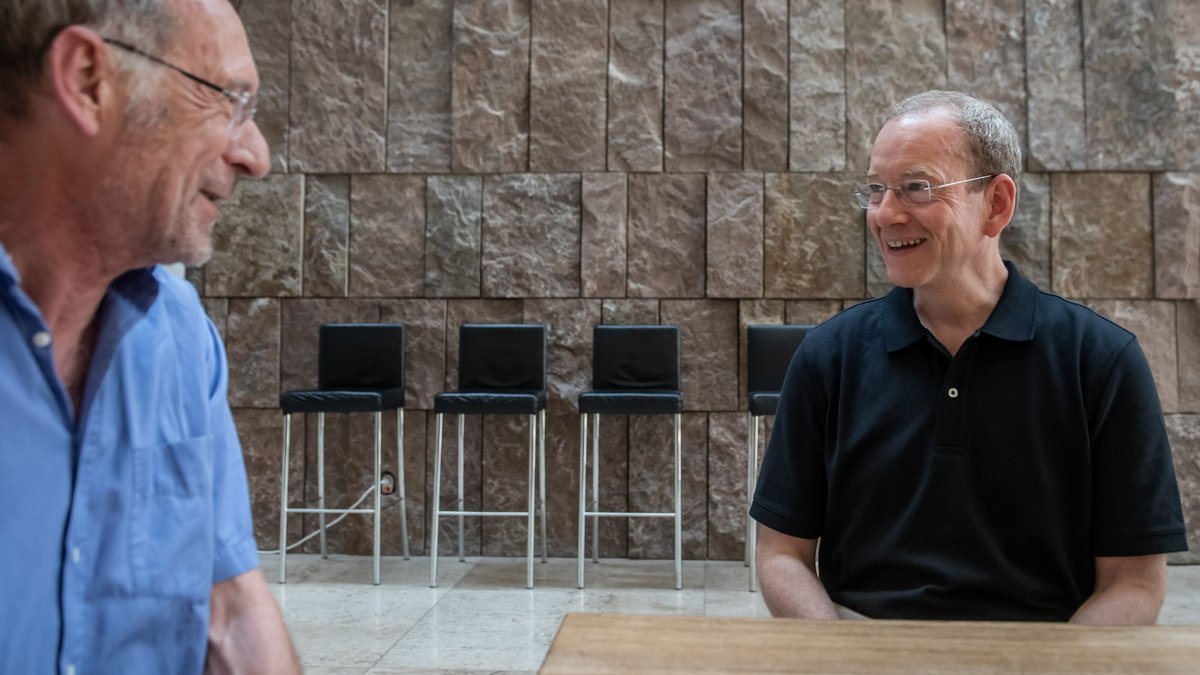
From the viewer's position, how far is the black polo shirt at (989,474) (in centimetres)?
132

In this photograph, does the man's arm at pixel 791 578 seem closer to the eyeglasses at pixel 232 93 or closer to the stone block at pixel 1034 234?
the eyeglasses at pixel 232 93

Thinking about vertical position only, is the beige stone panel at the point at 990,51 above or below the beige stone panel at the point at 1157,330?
above

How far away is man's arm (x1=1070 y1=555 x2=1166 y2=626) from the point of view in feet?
4.15

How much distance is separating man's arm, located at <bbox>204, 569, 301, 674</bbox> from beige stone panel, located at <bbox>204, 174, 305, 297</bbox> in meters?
4.35

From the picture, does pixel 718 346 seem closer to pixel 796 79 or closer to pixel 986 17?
pixel 796 79

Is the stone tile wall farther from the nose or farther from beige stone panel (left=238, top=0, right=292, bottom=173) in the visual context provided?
the nose

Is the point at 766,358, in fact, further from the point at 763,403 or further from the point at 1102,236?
the point at 1102,236

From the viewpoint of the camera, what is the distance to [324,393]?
14.8ft

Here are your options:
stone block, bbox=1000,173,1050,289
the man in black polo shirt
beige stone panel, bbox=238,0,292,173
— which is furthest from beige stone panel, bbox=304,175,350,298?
the man in black polo shirt

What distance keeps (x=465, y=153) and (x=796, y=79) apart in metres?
1.74

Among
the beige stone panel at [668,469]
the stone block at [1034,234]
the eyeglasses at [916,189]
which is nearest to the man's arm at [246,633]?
the eyeglasses at [916,189]

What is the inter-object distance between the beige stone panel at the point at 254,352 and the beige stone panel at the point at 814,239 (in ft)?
8.48

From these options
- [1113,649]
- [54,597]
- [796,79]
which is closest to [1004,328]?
[1113,649]

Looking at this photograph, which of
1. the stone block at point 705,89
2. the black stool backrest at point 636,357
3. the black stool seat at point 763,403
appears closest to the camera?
the black stool seat at point 763,403
